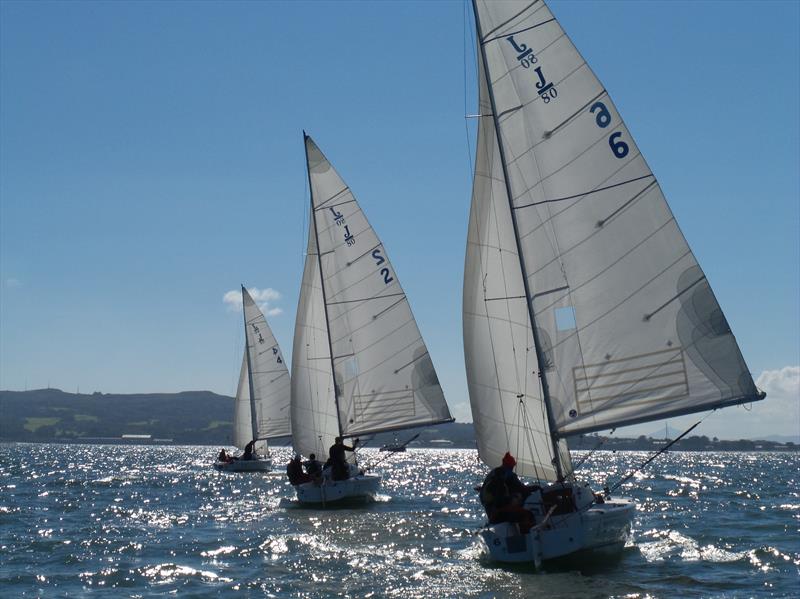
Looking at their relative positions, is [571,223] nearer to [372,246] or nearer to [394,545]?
[394,545]

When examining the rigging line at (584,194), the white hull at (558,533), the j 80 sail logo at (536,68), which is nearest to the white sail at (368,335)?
the white hull at (558,533)

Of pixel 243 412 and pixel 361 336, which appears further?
pixel 243 412

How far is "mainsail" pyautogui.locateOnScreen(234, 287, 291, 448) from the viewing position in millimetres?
61781

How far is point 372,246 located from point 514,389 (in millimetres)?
14744

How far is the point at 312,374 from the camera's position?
3809 centimetres

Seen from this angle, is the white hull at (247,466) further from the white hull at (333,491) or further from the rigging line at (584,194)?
the rigging line at (584,194)

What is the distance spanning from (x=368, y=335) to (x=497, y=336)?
13.3m

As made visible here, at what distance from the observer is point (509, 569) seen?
62.5 ft

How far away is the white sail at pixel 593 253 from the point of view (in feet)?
59.9

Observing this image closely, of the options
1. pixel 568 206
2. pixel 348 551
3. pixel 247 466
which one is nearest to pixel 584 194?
pixel 568 206

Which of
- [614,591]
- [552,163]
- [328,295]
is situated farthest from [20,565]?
[328,295]

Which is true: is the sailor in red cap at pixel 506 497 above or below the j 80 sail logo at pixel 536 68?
below

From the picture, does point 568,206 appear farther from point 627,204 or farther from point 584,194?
point 627,204

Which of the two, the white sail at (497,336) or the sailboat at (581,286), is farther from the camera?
the white sail at (497,336)
